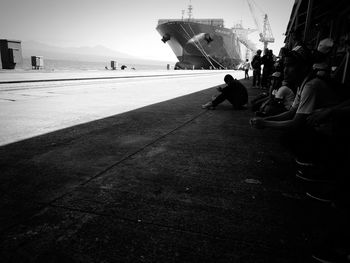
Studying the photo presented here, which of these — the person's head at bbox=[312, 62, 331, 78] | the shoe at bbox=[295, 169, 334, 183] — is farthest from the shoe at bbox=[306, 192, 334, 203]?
the person's head at bbox=[312, 62, 331, 78]

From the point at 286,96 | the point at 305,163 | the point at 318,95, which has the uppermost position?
the point at 318,95

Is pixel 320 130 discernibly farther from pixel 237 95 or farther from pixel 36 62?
pixel 36 62

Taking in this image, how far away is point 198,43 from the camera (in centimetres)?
4309

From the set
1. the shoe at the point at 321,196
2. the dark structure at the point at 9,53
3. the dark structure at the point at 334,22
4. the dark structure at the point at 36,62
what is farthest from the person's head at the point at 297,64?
the dark structure at the point at 36,62

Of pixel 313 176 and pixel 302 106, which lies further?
pixel 313 176

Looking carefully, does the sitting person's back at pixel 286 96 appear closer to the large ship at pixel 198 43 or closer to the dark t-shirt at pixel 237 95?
the dark t-shirt at pixel 237 95

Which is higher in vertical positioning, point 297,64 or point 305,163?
point 297,64

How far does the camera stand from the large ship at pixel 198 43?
4194 cm

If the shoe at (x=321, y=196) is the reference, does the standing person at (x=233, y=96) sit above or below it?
above

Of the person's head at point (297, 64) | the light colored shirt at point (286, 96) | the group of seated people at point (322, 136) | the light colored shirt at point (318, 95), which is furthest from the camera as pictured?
the light colored shirt at point (286, 96)

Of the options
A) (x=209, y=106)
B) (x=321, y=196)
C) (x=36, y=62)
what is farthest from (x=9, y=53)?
(x=321, y=196)

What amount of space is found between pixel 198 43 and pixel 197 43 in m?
0.19

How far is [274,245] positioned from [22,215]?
175cm

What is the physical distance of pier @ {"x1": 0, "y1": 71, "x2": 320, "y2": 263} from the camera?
156 centimetres
